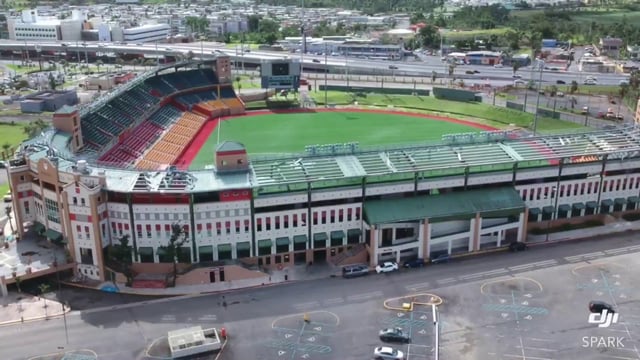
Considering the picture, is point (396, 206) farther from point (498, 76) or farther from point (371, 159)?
point (498, 76)

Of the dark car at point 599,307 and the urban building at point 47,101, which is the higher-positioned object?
the urban building at point 47,101

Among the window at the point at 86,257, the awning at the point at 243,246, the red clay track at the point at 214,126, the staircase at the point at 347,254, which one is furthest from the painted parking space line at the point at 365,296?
the red clay track at the point at 214,126

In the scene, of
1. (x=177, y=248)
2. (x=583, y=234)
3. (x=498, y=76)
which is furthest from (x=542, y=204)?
(x=498, y=76)

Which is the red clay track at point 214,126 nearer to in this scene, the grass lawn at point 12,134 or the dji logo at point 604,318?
the grass lawn at point 12,134

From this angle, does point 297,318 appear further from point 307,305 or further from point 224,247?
point 224,247

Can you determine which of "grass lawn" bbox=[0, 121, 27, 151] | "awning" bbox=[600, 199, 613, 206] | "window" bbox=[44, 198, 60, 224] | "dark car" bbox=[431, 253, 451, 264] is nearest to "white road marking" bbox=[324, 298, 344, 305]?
"dark car" bbox=[431, 253, 451, 264]

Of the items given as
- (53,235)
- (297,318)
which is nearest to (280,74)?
(53,235)

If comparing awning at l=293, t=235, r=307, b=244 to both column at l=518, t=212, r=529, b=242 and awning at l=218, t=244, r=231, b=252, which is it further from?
column at l=518, t=212, r=529, b=242
